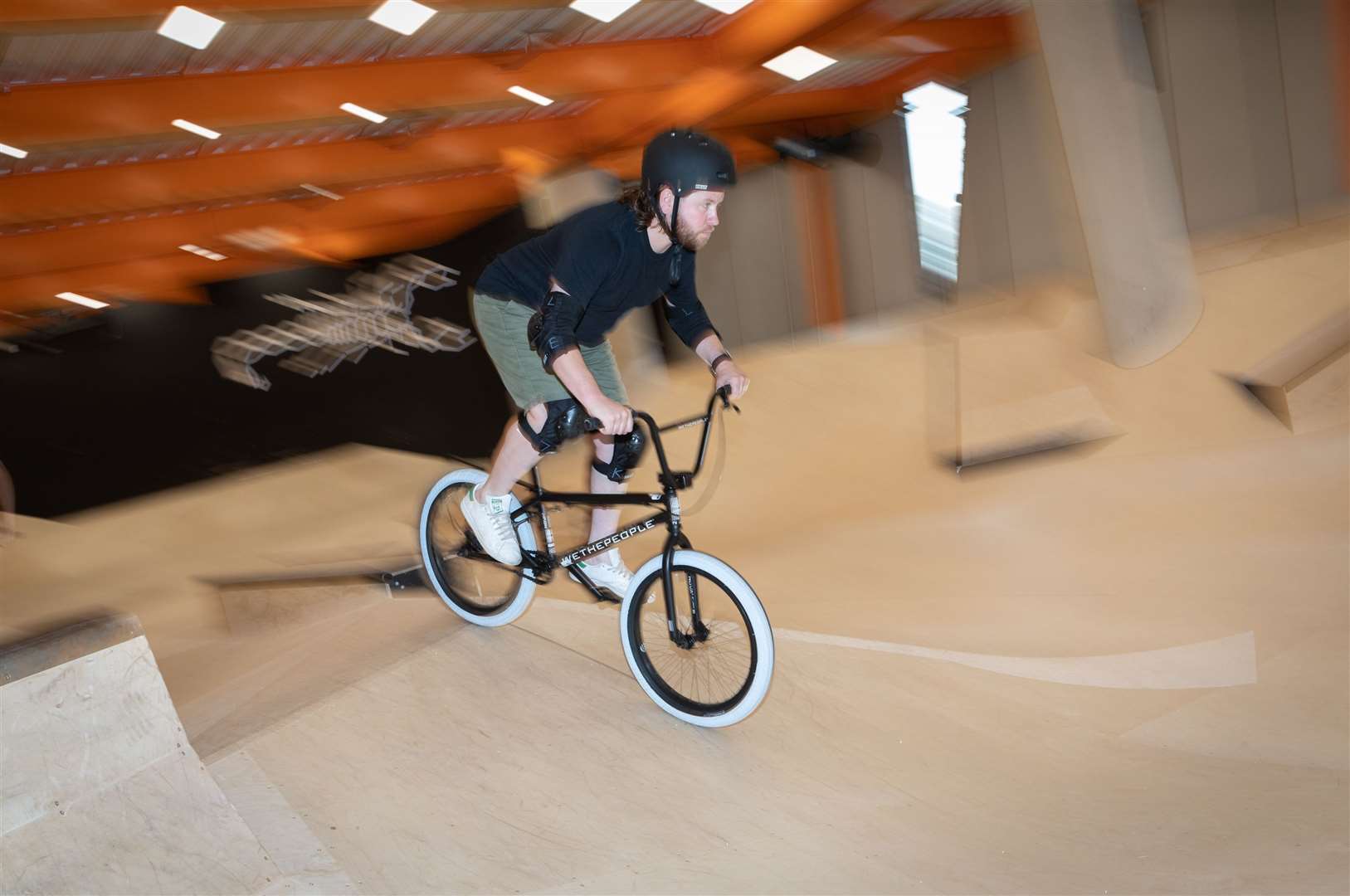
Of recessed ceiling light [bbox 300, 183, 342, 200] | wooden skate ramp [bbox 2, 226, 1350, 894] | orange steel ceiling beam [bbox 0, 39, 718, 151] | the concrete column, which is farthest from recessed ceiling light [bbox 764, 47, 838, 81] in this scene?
recessed ceiling light [bbox 300, 183, 342, 200]

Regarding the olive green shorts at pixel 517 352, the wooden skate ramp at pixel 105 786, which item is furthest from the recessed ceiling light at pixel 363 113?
the wooden skate ramp at pixel 105 786

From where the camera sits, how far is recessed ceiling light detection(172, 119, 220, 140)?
291 inches

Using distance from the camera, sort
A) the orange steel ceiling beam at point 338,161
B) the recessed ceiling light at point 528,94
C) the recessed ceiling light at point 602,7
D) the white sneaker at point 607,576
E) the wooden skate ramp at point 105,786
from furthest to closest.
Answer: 1. the orange steel ceiling beam at point 338,161
2. the recessed ceiling light at point 528,94
3. the recessed ceiling light at point 602,7
4. the white sneaker at point 607,576
5. the wooden skate ramp at point 105,786

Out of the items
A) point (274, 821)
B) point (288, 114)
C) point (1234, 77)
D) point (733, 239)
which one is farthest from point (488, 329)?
point (733, 239)

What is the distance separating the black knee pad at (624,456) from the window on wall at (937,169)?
8556mm

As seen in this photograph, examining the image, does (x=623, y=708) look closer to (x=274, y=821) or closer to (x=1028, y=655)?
(x=274, y=821)

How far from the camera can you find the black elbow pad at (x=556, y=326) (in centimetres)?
251

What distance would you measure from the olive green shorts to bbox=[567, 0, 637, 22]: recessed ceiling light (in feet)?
19.2

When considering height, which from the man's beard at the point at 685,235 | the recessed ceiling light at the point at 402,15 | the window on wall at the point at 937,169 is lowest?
the window on wall at the point at 937,169

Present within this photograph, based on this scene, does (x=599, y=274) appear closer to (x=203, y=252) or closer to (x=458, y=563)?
(x=458, y=563)

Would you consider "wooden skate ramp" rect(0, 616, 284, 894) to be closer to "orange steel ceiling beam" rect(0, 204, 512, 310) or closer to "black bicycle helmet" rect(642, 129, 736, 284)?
"black bicycle helmet" rect(642, 129, 736, 284)

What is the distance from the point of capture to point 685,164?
2443 mm

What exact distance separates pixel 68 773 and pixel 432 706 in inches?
38.7

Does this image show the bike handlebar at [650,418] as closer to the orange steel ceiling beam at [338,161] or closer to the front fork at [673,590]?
the front fork at [673,590]
